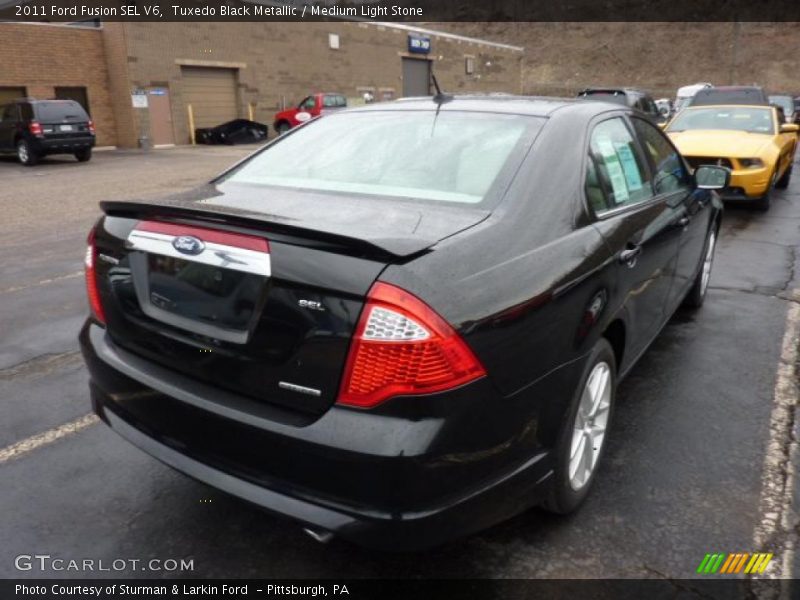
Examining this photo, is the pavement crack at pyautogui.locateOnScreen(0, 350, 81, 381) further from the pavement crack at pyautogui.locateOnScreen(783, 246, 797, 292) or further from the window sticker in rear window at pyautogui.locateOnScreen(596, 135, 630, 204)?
the pavement crack at pyautogui.locateOnScreen(783, 246, 797, 292)

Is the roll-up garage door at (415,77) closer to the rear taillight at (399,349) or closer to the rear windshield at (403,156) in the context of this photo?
the rear windshield at (403,156)

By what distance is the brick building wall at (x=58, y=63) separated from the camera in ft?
69.2

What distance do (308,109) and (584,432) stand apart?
2458 cm

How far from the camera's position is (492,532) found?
2605 millimetres

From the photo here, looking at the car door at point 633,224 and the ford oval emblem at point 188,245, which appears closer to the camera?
the ford oval emblem at point 188,245

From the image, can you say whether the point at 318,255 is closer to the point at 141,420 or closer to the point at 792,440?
the point at 141,420

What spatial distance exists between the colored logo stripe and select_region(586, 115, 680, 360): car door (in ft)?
3.23

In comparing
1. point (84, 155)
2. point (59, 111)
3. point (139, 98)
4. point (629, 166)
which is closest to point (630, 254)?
point (629, 166)

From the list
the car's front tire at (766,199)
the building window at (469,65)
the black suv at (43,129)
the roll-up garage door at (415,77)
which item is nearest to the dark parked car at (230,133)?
the black suv at (43,129)

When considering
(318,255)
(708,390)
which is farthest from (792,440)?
(318,255)

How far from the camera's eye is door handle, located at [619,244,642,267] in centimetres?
278

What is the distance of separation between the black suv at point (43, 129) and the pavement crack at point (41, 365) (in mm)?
15689

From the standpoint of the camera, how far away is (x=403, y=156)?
2854mm

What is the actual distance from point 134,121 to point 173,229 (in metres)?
23.8
